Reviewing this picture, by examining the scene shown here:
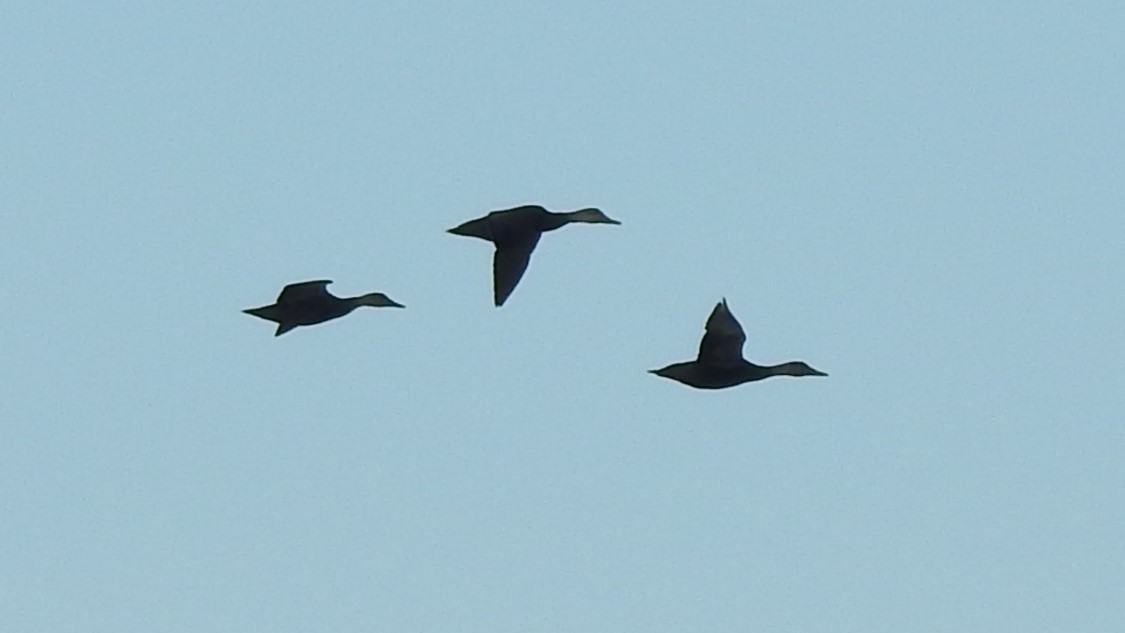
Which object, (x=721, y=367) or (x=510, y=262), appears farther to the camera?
(x=721, y=367)

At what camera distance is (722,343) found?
34.1 meters

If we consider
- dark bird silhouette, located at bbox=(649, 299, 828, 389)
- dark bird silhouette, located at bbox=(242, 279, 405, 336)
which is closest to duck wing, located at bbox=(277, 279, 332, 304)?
dark bird silhouette, located at bbox=(242, 279, 405, 336)

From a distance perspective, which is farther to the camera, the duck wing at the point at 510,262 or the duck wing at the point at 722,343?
the duck wing at the point at 722,343

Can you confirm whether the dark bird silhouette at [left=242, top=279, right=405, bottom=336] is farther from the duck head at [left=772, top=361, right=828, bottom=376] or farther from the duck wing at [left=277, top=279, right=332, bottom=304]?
the duck head at [left=772, top=361, right=828, bottom=376]

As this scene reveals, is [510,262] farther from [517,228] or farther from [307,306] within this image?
[307,306]

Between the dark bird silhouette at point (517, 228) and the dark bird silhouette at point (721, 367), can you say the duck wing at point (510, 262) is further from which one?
the dark bird silhouette at point (721, 367)

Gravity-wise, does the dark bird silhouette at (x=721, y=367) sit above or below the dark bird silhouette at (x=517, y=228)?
below

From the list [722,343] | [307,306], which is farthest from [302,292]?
[722,343]

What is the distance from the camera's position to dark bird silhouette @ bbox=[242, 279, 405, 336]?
32625 mm

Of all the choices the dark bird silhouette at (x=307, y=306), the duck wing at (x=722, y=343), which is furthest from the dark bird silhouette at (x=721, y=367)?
the dark bird silhouette at (x=307, y=306)

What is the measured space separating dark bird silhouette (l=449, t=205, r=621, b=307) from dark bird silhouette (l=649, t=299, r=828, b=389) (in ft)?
5.71

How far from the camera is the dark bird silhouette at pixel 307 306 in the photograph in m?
32.6

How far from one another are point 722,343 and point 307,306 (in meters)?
4.49

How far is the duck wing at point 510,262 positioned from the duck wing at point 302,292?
1753mm
